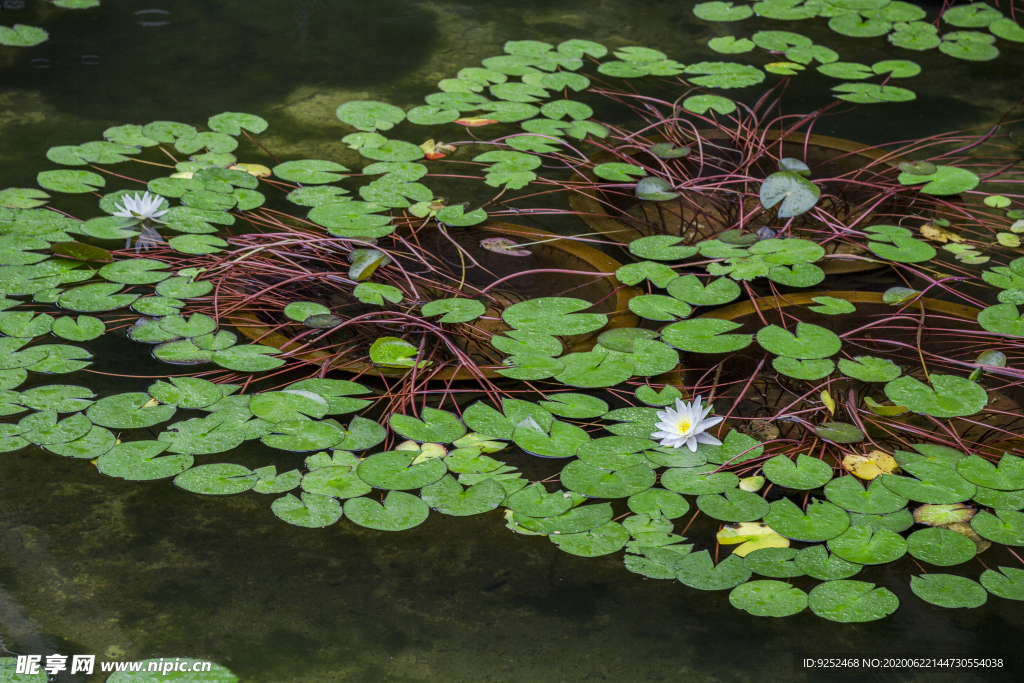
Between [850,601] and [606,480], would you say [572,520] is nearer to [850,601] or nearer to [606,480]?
[606,480]

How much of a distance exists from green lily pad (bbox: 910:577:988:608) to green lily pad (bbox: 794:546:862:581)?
10cm

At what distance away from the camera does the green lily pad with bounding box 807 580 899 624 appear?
1.29 meters

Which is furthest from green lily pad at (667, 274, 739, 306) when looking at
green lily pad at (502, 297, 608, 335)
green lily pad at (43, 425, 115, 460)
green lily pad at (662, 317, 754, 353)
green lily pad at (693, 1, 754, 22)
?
green lily pad at (693, 1, 754, 22)

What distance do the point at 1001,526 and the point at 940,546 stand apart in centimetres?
12

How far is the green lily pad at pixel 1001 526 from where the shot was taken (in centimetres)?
139

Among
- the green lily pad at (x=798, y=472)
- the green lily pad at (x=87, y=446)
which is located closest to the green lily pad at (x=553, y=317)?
the green lily pad at (x=798, y=472)

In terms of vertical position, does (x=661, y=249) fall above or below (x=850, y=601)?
above

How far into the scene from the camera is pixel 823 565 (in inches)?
53.4

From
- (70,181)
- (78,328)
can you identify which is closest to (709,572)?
(78,328)

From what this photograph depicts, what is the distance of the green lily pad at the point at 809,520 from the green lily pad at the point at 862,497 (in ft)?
0.07

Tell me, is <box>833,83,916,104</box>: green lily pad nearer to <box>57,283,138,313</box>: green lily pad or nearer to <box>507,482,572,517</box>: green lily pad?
<box>507,482,572,517</box>: green lily pad

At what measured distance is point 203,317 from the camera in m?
1.89

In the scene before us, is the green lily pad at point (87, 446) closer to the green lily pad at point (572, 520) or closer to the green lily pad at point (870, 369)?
the green lily pad at point (572, 520)

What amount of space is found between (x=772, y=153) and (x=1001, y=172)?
0.65 m
